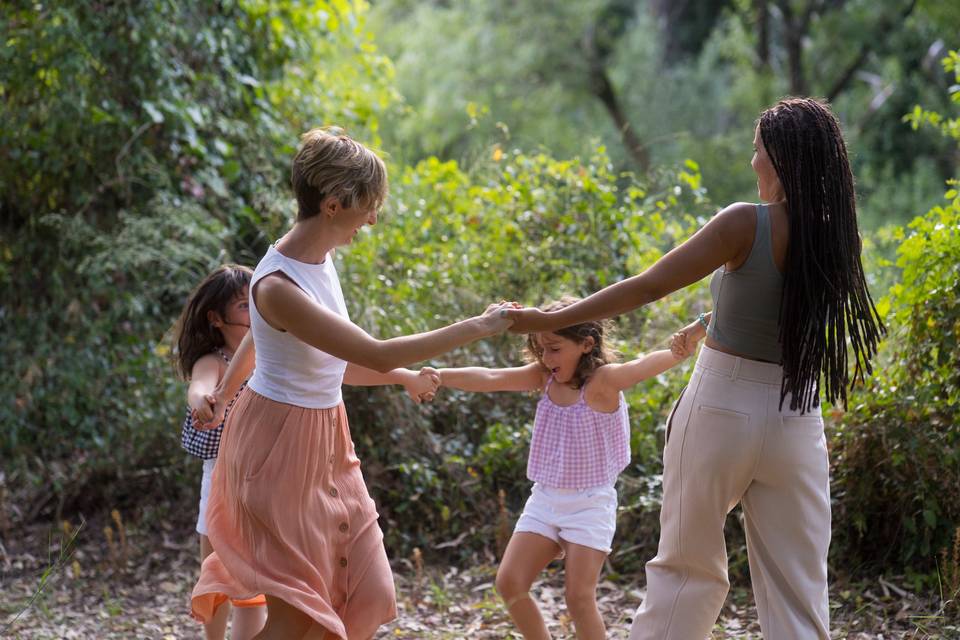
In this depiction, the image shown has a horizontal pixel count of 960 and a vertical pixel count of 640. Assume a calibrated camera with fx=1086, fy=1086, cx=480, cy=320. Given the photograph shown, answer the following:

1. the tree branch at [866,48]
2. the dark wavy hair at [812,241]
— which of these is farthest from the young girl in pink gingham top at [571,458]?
the tree branch at [866,48]

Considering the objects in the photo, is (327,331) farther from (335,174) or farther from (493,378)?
(493,378)

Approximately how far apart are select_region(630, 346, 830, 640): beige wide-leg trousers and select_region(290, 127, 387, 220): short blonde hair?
1020 mm

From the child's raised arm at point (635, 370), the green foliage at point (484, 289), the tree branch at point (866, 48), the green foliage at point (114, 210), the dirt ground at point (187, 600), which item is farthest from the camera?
the tree branch at point (866, 48)

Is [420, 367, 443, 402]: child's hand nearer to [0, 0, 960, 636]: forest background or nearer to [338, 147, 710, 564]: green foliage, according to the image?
[0, 0, 960, 636]: forest background

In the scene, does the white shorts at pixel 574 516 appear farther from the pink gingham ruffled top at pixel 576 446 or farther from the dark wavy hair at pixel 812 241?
the dark wavy hair at pixel 812 241

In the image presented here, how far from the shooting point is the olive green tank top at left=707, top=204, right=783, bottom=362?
9.14 ft

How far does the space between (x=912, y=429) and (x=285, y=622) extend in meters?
2.79

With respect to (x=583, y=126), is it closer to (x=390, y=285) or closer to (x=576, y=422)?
(x=390, y=285)

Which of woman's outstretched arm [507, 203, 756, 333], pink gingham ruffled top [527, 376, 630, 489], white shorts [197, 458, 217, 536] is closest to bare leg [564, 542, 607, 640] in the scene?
pink gingham ruffled top [527, 376, 630, 489]

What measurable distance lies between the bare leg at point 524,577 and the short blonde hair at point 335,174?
1.33 metres

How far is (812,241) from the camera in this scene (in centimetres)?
277

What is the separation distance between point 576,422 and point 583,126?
48.4 ft

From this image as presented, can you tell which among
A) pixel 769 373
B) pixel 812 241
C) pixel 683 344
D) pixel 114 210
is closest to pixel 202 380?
pixel 683 344

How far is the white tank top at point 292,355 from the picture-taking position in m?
2.89
